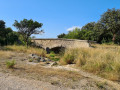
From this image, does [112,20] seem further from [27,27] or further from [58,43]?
[27,27]

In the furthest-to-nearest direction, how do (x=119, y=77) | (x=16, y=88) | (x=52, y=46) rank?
1. (x=52, y=46)
2. (x=119, y=77)
3. (x=16, y=88)

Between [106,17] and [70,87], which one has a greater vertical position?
[106,17]

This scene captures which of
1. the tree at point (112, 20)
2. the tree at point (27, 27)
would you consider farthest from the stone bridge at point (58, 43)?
the tree at point (112, 20)

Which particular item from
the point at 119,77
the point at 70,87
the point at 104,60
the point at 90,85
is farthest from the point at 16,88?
the point at 104,60

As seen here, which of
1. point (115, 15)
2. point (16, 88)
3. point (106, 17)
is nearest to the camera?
point (16, 88)

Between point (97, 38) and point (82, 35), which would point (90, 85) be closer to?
point (97, 38)

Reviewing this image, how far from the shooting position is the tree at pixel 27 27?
12866 millimetres

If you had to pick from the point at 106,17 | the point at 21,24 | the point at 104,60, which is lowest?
the point at 104,60

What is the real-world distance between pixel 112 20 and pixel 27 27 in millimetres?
13227

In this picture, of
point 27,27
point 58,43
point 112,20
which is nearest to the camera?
point 27,27

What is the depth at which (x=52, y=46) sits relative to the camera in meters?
14.9

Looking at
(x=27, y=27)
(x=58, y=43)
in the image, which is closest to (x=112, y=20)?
(x=58, y=43)

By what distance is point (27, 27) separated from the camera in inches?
519

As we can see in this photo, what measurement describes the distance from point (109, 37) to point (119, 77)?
20.4 meters
